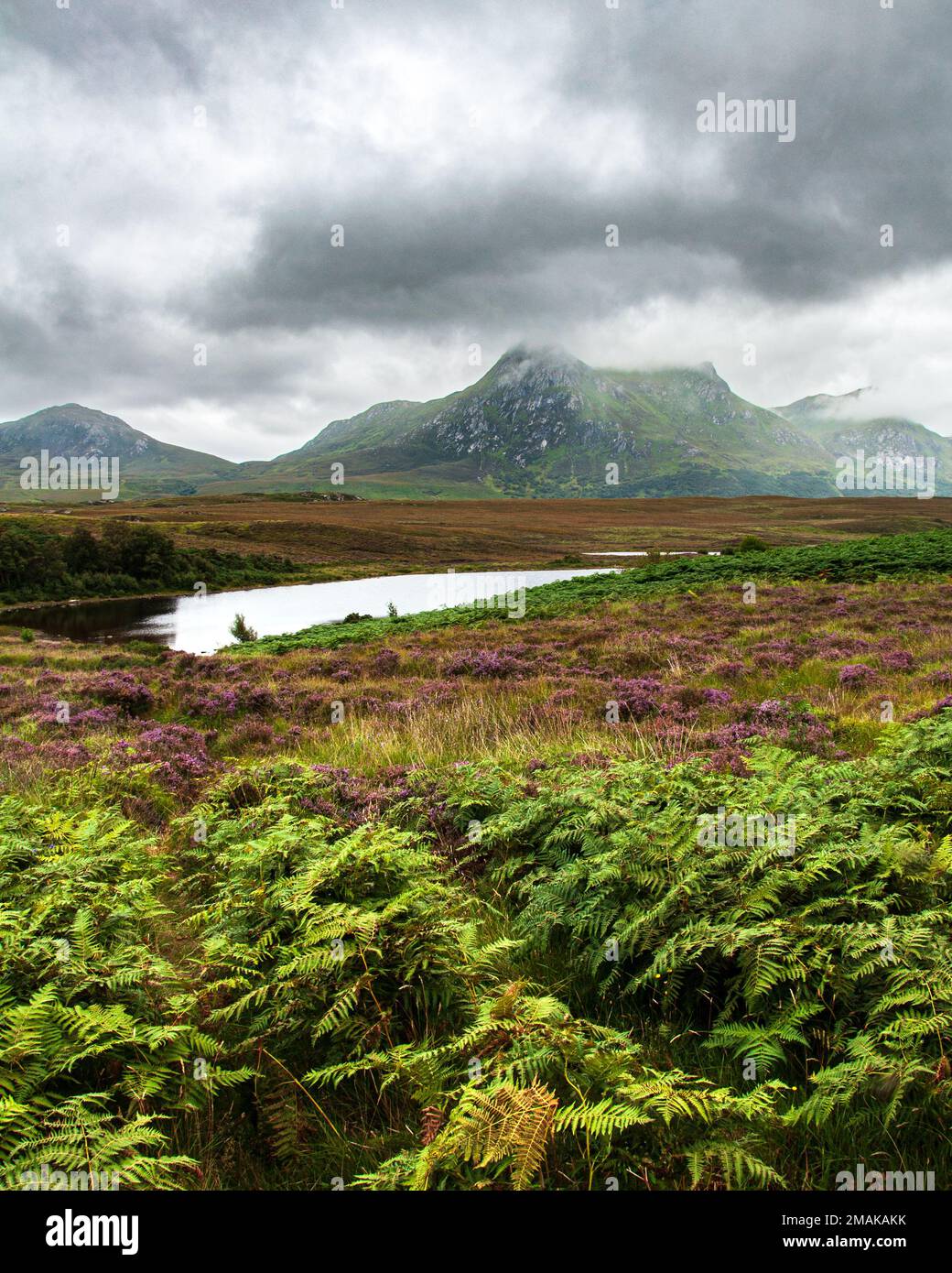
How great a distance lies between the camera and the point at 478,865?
5516 millimetres

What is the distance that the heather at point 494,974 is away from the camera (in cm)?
244

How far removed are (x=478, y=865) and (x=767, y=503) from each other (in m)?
210

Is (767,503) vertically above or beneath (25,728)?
above

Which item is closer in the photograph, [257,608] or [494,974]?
[494,974]

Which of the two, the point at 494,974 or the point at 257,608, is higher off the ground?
the point at 257,608

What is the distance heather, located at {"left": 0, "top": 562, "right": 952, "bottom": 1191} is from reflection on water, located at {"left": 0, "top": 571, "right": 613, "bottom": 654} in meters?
21.2

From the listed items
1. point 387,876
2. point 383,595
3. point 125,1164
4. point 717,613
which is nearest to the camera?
point 125,1164

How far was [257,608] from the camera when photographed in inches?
2007

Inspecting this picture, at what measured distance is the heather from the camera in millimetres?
2439

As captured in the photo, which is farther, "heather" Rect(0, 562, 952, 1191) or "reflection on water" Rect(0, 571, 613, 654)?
"reflection on water" Rect(0, 571, 613, 654)

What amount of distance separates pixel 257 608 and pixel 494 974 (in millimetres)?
50667

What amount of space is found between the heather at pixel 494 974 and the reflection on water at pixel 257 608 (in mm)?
21168
